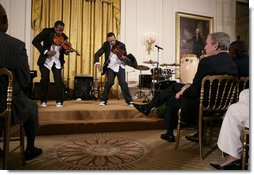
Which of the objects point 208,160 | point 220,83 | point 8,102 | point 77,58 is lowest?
point 208,160

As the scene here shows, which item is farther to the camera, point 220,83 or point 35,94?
point 35,94

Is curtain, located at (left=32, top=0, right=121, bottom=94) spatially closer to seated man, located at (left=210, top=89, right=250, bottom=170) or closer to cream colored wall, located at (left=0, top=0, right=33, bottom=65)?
cream colored wall, located at (left=0, top=0, right=33, bottom=65)

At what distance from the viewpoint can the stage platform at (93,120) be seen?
2553 millimetres

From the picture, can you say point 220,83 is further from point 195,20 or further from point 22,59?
point 22,59

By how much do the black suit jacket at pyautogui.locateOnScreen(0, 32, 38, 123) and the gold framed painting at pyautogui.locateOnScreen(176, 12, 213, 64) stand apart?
6.06ft

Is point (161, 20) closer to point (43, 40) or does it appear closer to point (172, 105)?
point (172, 105)

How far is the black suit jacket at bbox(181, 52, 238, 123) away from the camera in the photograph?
6.72 ft

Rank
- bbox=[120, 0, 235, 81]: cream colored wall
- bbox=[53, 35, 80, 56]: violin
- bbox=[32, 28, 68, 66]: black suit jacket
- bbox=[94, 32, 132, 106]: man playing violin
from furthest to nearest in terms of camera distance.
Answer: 1. bbox=[94, 32, 132, 106]: man playing violin
2. bbox=[53, 35, 80, 56]: violin
3. bbox=[32, 28, 68, 66]: black suit jacket
4. bbox=[120, 0, 235, 81]: cream colored wall

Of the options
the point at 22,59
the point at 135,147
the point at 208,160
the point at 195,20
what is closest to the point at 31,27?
the point at 22,59

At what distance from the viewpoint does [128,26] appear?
3250 mm

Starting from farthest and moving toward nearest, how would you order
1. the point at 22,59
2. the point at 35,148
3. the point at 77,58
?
1. the point at 77,58
2. the point at 35,148
3. the point at 22,59

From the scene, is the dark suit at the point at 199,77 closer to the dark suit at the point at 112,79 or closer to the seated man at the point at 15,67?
the dark suit at the point at 112,79

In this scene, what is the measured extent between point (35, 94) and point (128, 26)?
1.60m

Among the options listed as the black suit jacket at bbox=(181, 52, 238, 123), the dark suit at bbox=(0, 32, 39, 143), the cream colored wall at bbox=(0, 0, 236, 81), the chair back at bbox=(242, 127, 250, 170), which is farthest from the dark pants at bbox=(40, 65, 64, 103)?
the chair back at bbox=(242, 127, 250, 170)
